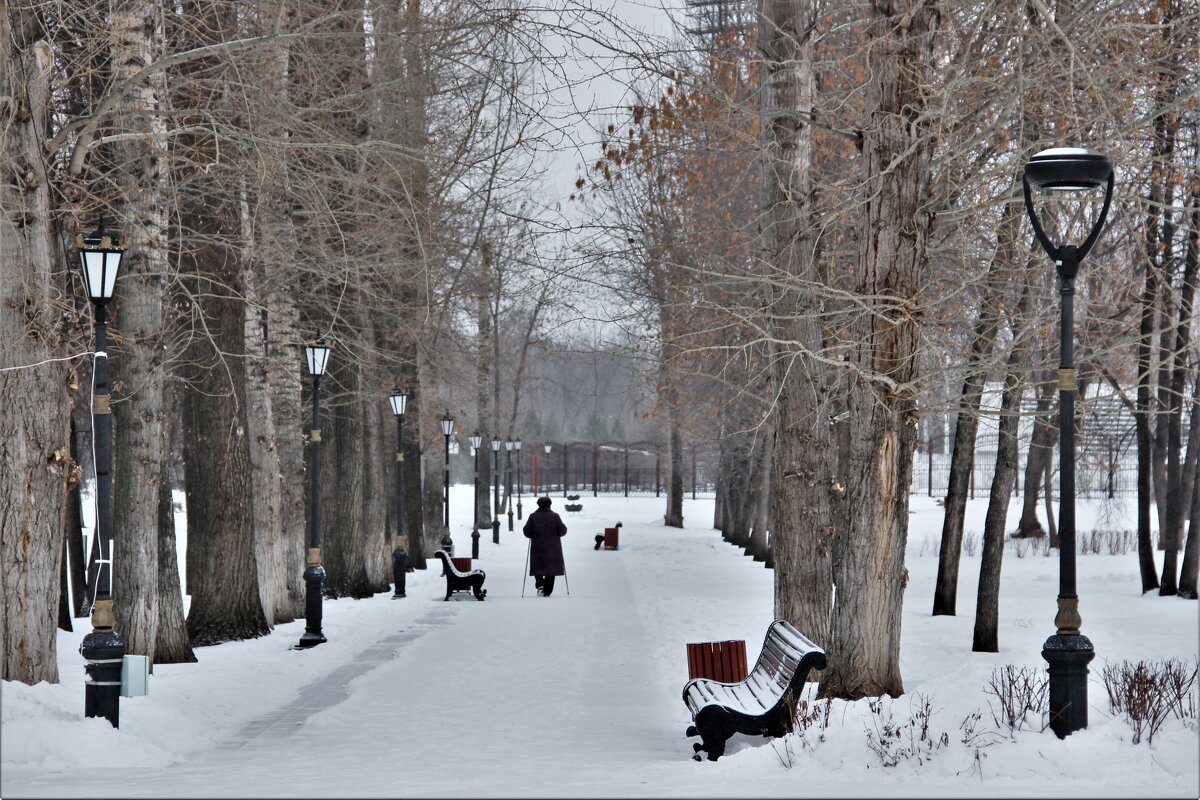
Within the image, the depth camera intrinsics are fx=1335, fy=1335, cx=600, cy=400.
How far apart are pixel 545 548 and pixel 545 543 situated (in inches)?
3.5

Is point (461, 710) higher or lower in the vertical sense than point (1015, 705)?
lower

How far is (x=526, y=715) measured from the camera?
10695mm

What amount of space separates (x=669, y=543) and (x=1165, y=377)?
16.8 m

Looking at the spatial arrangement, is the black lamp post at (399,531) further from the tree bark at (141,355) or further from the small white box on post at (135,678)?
the small white box on post at (135,678)

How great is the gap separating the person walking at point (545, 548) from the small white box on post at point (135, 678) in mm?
12643

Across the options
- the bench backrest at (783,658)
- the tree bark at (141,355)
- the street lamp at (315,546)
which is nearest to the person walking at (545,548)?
the street lamp at (315,546)

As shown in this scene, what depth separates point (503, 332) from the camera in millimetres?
55781

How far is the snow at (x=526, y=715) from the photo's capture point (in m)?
6.99

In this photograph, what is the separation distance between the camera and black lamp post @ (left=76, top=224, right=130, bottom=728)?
908 centimetres

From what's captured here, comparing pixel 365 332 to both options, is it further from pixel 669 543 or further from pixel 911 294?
pixel 669 543

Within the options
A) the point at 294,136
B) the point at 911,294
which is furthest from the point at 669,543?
the point at 911,294

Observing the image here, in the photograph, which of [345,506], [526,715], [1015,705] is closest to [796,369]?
[526,715]

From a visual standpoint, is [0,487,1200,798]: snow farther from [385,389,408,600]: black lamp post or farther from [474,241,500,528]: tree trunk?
[474,241,500,528]: tree trunk

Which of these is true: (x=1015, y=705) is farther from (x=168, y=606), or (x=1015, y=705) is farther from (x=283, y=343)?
(x=283, y=343)
